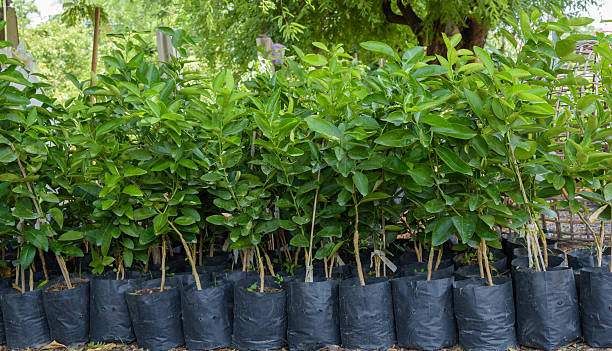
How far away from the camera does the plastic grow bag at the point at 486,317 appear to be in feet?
5.90

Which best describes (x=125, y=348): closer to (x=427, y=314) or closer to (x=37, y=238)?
(x=37, y=238)

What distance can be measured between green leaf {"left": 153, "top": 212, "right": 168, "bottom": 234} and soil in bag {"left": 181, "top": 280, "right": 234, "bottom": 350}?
0.97ft

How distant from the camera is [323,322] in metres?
1.90

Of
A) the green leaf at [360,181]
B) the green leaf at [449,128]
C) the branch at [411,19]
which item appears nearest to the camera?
the green leaf at [449,128]

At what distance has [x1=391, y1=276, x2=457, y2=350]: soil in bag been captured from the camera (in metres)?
1.84

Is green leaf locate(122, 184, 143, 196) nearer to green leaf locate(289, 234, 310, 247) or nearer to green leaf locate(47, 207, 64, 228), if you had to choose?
green leaf locate(47, 207, 64, 228)

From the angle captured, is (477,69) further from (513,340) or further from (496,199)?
(513,340)

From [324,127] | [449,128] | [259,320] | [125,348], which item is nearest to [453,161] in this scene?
[449,128]

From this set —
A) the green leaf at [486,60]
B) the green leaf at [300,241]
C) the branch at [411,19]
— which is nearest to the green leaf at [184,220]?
the green leaf at [300,241]

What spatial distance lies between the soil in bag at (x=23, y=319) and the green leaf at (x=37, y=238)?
0.27m

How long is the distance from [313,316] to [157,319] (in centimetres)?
66

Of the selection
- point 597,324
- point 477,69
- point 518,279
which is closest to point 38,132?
point 477,69

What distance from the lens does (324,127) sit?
65.6 inches

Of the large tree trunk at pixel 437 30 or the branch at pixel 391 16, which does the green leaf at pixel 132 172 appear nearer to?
the large tree trunk at pixel 437 30
